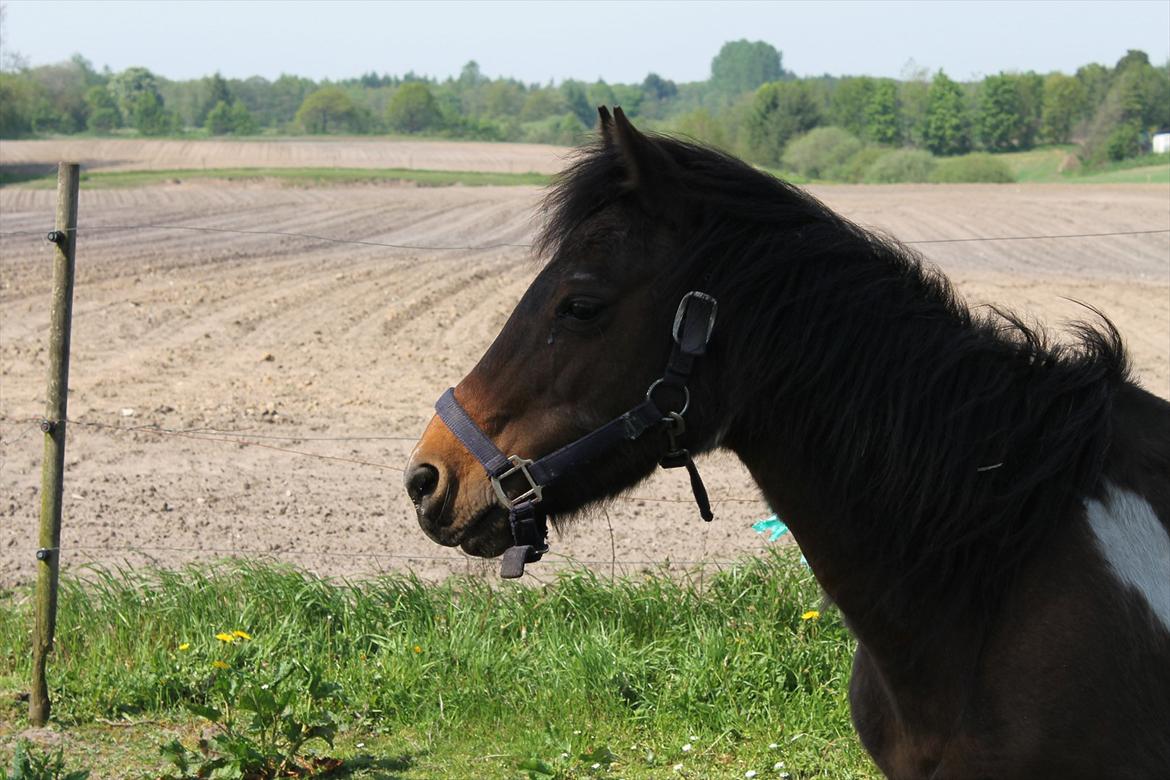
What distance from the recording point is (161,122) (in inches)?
3984

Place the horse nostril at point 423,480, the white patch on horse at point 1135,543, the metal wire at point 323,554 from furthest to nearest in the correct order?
the metal wire at point 323,554 → the horse nostril at point 423,480 → the white patch on horse at point 1135,543

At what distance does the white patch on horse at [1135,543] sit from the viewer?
7.73 feet

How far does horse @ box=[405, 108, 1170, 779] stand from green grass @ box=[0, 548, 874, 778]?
7.12 feet

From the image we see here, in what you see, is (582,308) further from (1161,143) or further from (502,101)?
(502,101)

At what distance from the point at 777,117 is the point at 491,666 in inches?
2771

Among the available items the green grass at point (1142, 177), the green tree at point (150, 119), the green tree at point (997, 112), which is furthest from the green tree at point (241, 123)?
the green grass at point (1142, 177)

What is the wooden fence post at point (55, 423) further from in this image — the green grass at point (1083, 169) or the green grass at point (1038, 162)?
the green grass at point (1038, 162)

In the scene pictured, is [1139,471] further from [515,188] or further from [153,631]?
[515,188]

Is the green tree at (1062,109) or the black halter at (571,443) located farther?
the green tree at (1062,109)

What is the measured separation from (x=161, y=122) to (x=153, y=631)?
10546cm

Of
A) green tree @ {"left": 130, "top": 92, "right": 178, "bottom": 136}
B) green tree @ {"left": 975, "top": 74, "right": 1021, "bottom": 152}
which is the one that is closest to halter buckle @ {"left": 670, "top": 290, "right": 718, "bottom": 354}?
green tree @ {"left": 975, "top": 74, "right": 1021, "bottom": 152}

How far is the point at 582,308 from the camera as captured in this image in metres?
2.49

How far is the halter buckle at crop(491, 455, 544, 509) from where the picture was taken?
2.52 m

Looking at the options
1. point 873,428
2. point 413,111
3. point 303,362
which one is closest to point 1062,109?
point 413,111
